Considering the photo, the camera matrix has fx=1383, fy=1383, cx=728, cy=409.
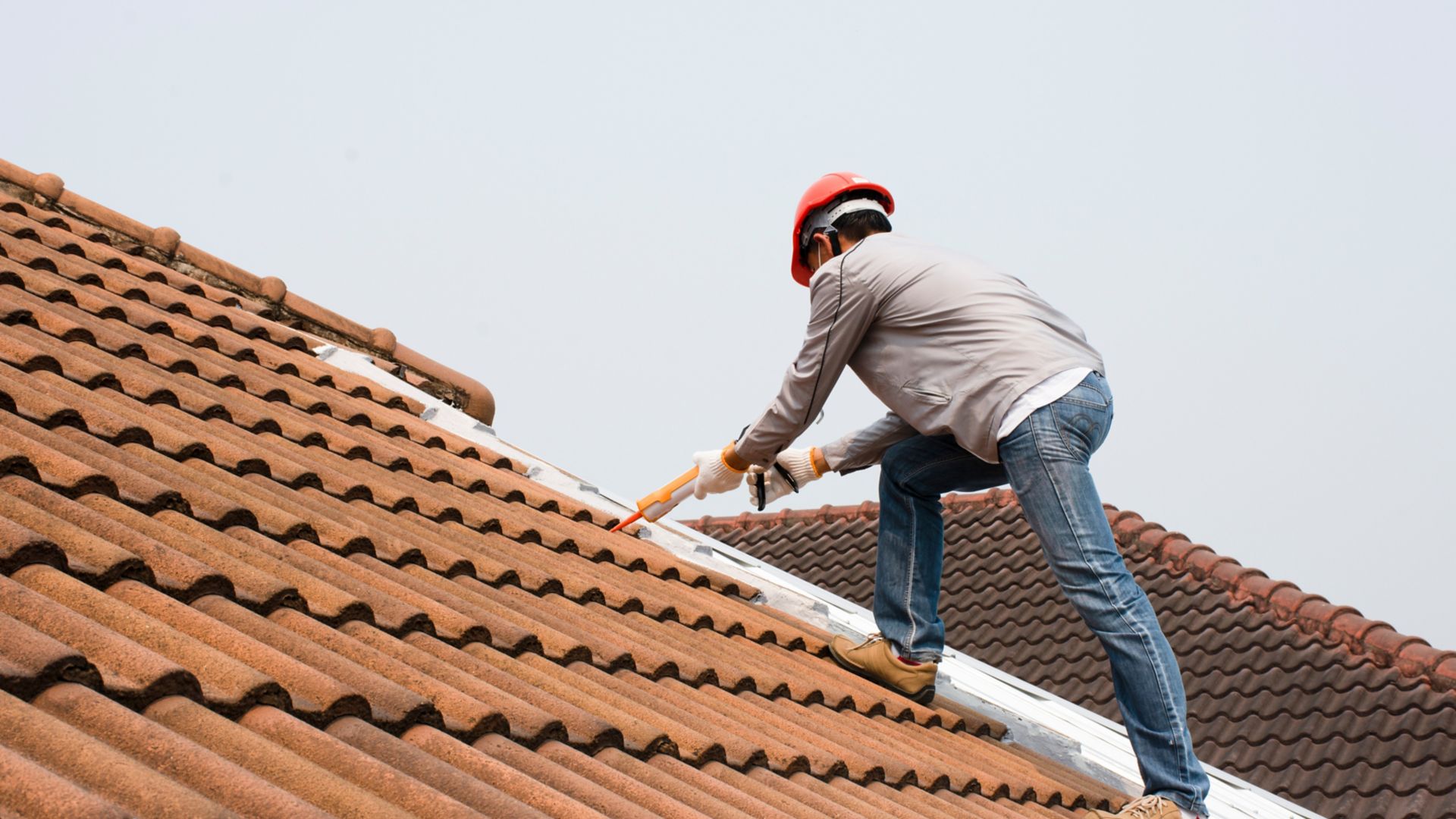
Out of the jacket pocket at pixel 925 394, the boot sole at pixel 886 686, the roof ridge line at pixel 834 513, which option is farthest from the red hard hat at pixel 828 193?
the roof ridge line at pixel 834 513

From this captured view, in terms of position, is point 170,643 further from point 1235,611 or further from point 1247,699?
point 1235,611

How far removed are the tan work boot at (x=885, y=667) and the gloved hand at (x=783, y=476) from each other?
53 cm

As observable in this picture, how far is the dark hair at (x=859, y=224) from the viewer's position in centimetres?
384

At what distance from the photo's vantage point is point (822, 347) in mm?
3613

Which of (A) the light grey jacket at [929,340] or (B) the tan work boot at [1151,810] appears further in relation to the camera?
(A) the light grey jacket at [929,340]

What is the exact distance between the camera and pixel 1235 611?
10664 millimetres

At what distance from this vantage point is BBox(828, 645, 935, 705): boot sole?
13.3ft

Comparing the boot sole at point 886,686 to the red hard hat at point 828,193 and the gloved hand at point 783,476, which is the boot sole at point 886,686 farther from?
the red hard hat at point 828,193

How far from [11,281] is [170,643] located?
2225 millimetres

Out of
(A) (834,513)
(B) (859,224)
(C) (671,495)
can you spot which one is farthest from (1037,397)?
(A) (834,513)

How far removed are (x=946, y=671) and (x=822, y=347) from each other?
211 cm

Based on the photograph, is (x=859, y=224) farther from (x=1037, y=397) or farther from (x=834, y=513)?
(x=834, y=513)

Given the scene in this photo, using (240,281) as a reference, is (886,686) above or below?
below

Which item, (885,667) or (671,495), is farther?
(671,495)
